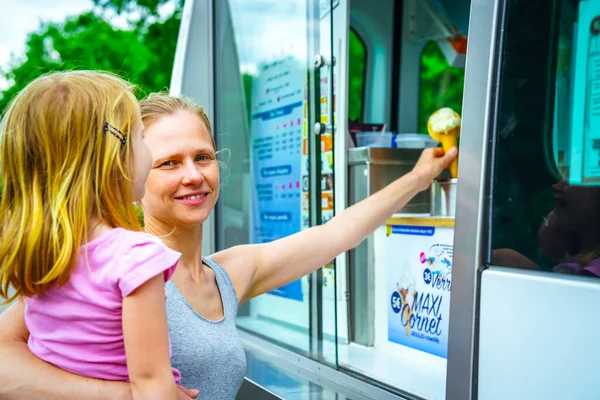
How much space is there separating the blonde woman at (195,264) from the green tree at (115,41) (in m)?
11.9

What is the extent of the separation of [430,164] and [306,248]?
0.69 meters

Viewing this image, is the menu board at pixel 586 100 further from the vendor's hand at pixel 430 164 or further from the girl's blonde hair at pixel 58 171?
the girl's blonde hair at pixel 58 171

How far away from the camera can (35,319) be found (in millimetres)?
1399

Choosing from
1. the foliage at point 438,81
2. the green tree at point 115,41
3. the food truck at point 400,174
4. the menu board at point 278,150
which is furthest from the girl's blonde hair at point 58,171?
→ the green tree at point 115,41

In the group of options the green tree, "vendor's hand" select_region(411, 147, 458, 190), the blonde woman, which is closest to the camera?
the blonde woman

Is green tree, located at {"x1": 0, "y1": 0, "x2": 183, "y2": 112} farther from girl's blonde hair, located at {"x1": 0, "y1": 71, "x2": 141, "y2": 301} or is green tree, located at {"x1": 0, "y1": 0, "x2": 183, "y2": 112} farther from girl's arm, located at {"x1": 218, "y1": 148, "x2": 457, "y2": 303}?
girl's blonde hair, located at {"x1": 0, "y1": 71, "x2": 141, "y2": 301}

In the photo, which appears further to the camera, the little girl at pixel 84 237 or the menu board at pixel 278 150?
the menu board at pixel 278 150

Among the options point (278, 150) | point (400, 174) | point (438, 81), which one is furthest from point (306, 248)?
point (438, 81)

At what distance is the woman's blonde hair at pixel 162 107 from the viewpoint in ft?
6.44

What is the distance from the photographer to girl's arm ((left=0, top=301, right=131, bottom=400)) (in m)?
1.37

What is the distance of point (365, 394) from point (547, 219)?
1.24 metres

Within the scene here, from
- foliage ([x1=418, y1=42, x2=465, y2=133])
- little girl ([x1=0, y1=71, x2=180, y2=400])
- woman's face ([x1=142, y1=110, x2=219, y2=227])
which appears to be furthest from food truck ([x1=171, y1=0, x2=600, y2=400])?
little girl ([x1=0, y1=71, x2=180, y2=400])

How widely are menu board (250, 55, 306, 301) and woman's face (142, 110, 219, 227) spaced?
141cm

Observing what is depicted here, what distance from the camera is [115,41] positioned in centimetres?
1432
